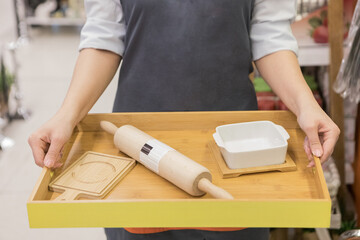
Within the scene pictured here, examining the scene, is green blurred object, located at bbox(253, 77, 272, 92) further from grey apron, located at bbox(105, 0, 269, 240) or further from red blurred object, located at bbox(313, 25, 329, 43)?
grey apron, located at bbox(105, 0, 269, 240)

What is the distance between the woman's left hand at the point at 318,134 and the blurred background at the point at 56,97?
1.08m

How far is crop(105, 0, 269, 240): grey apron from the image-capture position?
1.43 m

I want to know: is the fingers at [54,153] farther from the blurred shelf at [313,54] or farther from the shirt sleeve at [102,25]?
the blurred shelf at [313,54]

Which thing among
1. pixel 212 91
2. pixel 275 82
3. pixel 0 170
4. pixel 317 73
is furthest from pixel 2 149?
pixel 275 82

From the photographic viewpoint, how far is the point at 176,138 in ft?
4.30

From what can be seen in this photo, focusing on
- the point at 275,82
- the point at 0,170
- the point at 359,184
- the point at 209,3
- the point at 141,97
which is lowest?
the point at 0,170

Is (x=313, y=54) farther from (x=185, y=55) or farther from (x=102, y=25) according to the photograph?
(x=102, y=25)

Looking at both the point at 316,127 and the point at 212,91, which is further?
the point at 212,91

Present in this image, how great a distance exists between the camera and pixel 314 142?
44.6 inches

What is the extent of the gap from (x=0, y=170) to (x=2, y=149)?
251 millimetres

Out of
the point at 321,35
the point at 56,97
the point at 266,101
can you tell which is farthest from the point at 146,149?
the point at 56,97

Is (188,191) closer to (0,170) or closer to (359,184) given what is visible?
(359,184)

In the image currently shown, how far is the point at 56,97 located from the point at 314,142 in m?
3.40

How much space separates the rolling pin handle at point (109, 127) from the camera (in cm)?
128
